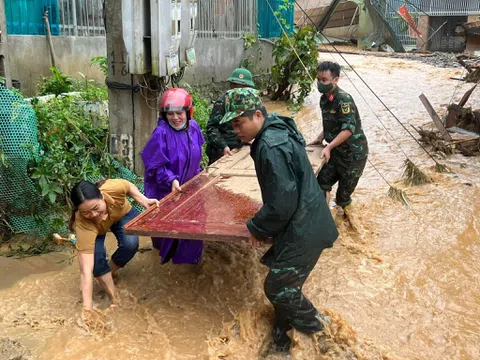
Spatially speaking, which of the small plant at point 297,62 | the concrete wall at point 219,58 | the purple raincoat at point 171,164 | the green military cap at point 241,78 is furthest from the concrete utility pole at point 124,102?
the small plant at point 297,62

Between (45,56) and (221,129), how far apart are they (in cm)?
398

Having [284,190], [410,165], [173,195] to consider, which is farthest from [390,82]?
[284,190]

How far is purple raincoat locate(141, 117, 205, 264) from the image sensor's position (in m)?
4.07

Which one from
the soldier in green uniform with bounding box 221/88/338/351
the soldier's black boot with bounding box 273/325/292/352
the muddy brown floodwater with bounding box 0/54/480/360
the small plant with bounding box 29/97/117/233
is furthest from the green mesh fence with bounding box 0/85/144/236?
the soldier in green uniform with bounding box 221/88/338/351

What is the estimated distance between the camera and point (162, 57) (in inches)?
191

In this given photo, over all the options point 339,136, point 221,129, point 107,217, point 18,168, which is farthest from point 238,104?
point 18,168

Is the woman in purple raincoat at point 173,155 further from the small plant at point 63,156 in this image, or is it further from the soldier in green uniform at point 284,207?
the soldier in green uniform at point 284,207

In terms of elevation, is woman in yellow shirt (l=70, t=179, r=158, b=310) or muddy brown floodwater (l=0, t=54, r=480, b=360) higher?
woman in yellow shirt (l=70, t=179, r=158, b=310)

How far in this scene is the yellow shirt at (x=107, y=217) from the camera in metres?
3.57

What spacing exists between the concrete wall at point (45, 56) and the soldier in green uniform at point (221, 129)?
12.3 feet

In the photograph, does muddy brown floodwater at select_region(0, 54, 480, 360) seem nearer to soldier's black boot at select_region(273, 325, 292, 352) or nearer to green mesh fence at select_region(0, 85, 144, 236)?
soldier's black boot at select_region(273, 325, 292, 352)

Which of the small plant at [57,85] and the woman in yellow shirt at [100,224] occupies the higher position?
the small plant at [57,85]

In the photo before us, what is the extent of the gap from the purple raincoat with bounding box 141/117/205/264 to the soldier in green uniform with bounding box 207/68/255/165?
2.77ft

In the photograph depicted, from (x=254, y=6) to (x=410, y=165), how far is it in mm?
5667
